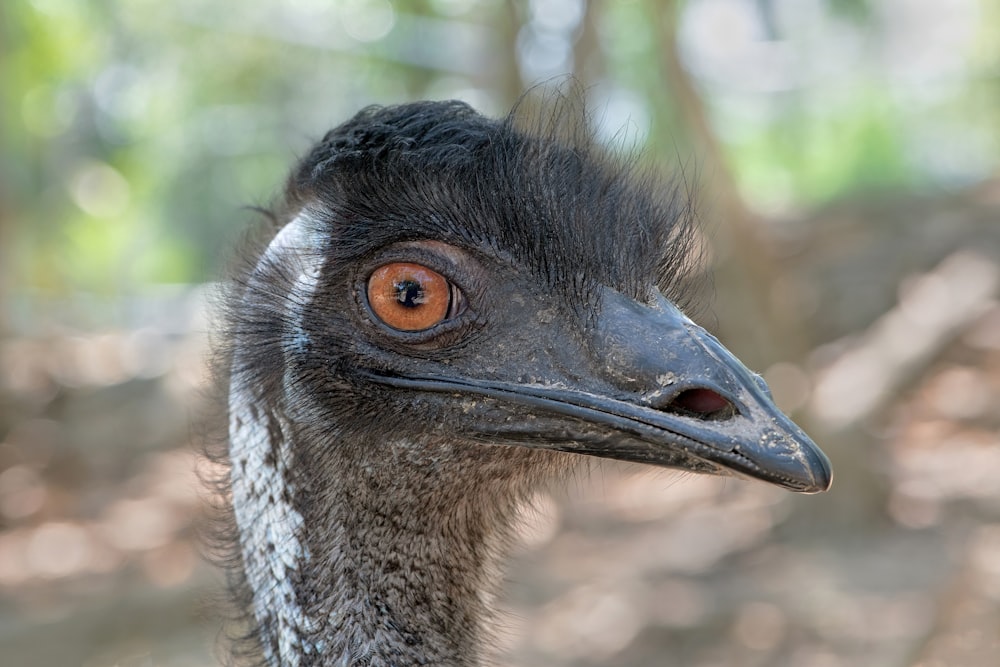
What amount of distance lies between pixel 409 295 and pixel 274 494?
41cm

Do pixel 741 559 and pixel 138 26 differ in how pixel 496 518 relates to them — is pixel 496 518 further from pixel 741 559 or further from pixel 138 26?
pixel 138 26

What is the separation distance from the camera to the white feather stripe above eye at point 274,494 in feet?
5.72

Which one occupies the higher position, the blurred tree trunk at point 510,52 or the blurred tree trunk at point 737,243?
the blurred tree trunk at point 510,52

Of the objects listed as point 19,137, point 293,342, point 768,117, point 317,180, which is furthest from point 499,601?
point 768,117

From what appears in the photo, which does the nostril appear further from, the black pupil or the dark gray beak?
the black pupil

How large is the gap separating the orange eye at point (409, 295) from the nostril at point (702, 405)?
37cm

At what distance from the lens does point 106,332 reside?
9875 millimetres

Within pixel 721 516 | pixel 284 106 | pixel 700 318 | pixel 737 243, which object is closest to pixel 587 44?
pixel 737 243

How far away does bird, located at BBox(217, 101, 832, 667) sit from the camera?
63.1 inches

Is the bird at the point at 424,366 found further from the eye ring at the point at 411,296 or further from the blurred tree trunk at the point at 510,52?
the blurred tree trunk at the point at 510,52

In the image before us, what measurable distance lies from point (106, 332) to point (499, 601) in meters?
8.62

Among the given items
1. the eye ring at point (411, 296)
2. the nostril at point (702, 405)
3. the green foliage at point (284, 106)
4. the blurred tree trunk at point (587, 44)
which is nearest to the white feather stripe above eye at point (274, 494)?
the eye ring at point (411, 296)

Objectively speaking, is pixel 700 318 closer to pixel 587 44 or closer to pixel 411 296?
pixel 411 296

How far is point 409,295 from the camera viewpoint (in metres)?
1.65
